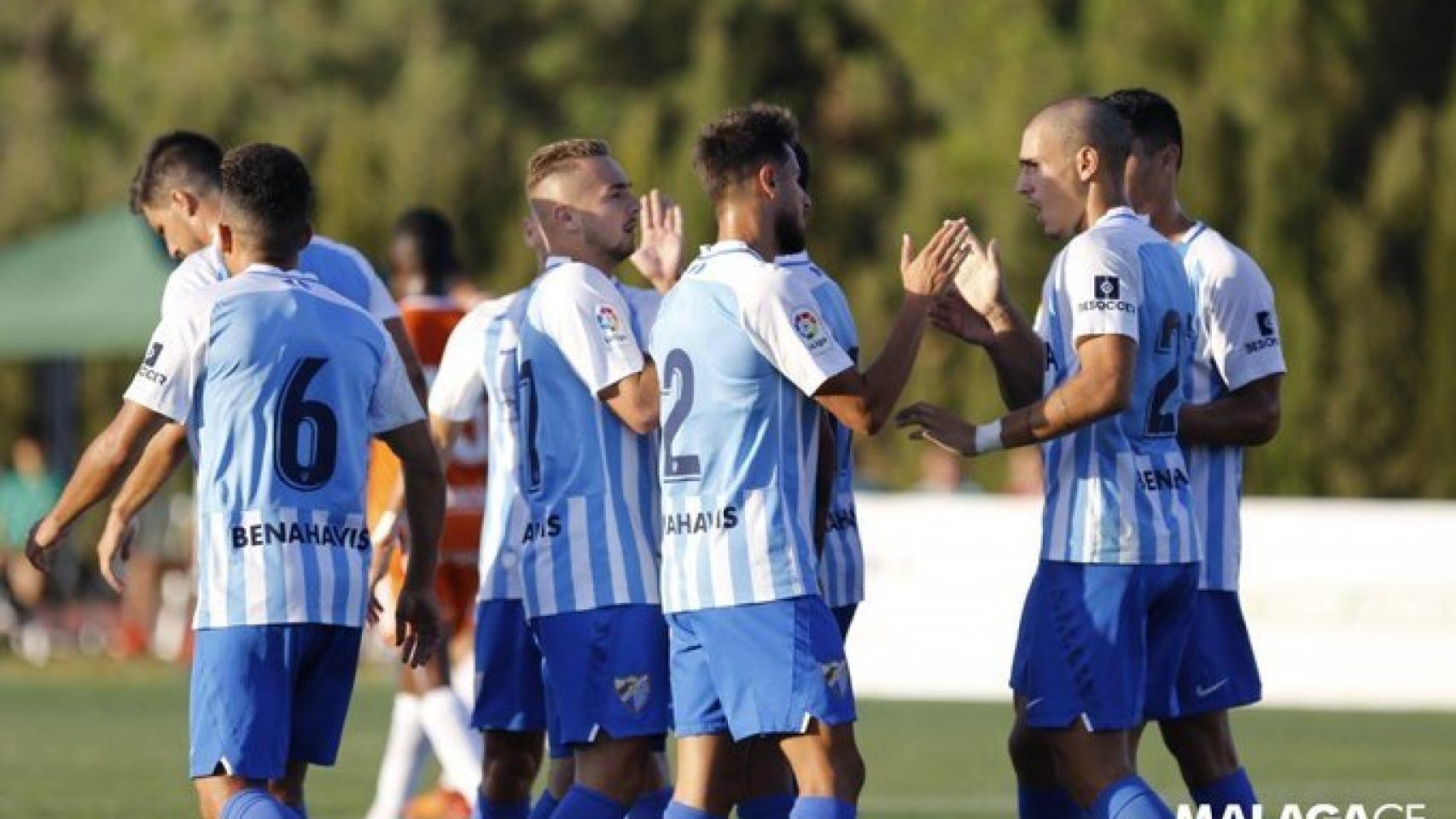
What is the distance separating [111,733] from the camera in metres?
17.9

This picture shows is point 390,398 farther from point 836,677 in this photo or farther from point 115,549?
point 836,677

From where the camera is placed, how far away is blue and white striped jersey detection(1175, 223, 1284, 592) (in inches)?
373

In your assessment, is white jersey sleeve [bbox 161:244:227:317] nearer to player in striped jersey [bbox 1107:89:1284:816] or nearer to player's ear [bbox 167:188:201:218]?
player's ear [bbox 167:188:201:218]

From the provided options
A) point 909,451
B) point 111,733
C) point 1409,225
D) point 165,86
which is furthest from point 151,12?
point 111,733

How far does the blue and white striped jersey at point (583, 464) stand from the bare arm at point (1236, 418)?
1684 millimetres

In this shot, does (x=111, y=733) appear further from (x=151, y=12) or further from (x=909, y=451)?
(x=151, y=12)

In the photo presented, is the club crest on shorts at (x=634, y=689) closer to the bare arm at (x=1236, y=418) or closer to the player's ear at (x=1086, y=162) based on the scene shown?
the bare arm at (x=1236, y=418)

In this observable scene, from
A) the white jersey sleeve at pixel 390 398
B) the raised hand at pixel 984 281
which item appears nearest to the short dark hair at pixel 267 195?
the white jersey sleeve at pixel 390 398

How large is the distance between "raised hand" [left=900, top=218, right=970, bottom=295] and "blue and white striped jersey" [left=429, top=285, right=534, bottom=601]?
1.66 m

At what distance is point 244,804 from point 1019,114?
77.7 ft

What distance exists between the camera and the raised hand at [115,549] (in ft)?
29.6

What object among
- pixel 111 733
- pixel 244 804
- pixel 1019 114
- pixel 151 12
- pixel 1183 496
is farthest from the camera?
pixel 151 12

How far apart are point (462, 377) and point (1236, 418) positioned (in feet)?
8.52
